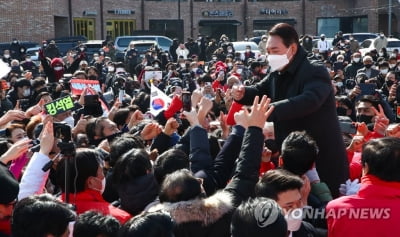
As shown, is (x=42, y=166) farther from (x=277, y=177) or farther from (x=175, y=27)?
(x=175, y=27)

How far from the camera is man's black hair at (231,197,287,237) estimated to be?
3.01 meters

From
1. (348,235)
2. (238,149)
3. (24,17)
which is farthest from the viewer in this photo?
(24,17)

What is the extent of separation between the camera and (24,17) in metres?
37.1

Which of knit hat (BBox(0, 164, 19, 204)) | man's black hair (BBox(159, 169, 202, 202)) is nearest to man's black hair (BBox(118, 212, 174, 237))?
man's black hair (BBox(159, 169, 202, 202))

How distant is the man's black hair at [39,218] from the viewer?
329cm

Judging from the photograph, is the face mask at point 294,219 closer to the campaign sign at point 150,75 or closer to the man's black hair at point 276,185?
the man's black hair at point 276,185

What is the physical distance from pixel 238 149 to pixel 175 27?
4081 centimetres

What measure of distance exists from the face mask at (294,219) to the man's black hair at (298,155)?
1.50 feet

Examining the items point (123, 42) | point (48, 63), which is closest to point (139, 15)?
point (123, 42)

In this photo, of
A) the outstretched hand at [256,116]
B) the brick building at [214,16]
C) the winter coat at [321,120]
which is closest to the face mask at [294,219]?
the outstretched hand at [256,116]

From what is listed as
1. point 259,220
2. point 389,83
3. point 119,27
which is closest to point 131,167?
point 259,220

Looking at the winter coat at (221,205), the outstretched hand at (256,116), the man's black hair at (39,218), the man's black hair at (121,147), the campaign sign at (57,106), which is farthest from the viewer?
the campaign sign at (57,106)

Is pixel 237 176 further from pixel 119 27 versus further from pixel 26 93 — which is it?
pixel 119 27

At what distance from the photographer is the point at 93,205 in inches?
163
